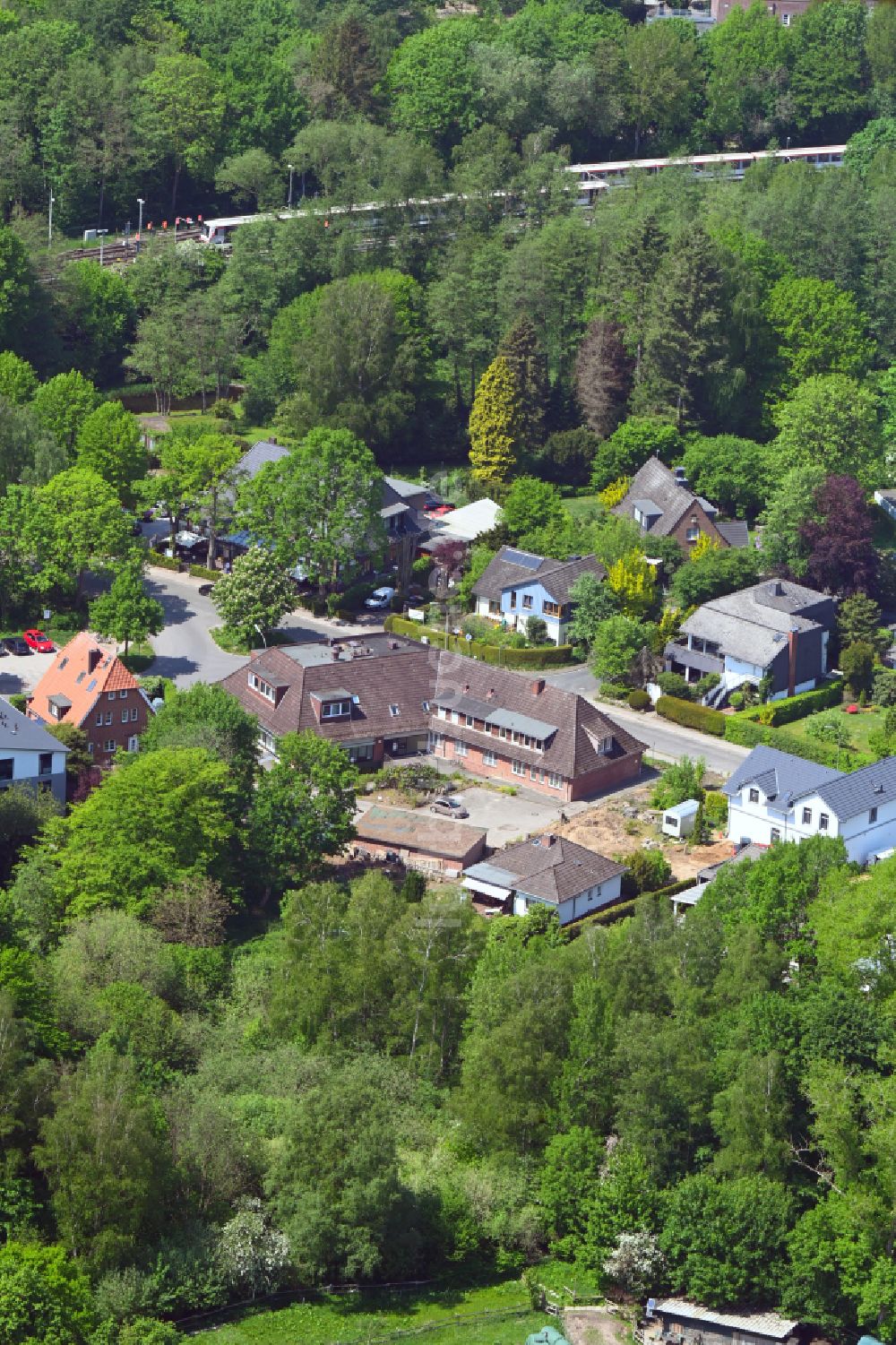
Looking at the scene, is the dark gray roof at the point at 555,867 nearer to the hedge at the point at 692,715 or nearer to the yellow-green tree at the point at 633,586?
the hedge at the point at 692,715

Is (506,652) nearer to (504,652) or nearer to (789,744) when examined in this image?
(504,652)

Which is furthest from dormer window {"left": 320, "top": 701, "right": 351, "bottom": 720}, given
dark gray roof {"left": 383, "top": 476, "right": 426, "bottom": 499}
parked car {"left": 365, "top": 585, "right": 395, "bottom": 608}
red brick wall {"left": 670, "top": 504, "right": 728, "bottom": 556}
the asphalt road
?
red brick wall {"left": 670, "top": 504, "right": 728, "bottom": 556}

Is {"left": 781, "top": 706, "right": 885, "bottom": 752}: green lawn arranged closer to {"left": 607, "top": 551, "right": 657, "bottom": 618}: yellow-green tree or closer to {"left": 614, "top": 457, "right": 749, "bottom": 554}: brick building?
{"left": 607, "top": 551, "right": 657, "bottom": 618}: yellow-green tree

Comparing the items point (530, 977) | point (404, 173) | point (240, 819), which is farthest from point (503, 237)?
point (530, 977)

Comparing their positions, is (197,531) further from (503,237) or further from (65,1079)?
(65,1079)

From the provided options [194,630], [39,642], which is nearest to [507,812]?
[194,630]
